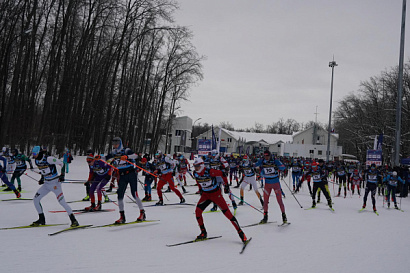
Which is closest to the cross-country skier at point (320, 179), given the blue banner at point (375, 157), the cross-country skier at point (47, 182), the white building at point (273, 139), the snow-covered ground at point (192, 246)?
the snow-covered ground at point (192, 246)

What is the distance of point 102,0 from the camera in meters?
22.6

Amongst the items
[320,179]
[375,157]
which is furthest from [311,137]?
[320,179]

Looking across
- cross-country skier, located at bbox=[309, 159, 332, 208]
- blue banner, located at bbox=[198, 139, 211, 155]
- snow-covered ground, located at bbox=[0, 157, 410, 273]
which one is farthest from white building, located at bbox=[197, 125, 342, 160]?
snow-covered ground, located at bbox=[0, 157, 410, 273]

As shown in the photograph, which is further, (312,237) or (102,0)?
(102,0)

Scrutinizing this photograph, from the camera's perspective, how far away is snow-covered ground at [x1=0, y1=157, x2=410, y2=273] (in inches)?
206

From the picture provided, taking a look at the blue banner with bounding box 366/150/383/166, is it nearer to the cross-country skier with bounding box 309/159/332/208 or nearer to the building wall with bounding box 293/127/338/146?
the cross-country skier with bounding box 309/159/332/208

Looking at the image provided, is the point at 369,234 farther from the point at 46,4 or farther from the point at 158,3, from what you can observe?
the point at 46,4

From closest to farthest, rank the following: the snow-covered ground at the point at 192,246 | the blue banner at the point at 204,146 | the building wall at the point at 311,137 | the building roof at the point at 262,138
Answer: the snow-covered ground at the point at 192,246 → the blue banner at the point at 204,146 → the building wall at the point at 311,137 → the building roof at the point at 262,138

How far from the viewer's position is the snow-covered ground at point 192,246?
5223 mm

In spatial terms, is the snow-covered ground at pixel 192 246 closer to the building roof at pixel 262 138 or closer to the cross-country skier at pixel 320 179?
the cross-country skier at pixel 320 179

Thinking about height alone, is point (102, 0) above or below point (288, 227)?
above

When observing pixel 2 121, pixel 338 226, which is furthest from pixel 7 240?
pixel 2 121

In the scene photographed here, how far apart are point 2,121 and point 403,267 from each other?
24.9 meters

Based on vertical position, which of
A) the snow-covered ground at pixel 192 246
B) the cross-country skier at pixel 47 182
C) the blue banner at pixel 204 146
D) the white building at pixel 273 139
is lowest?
the snow-covered ground at pixel 192 246
